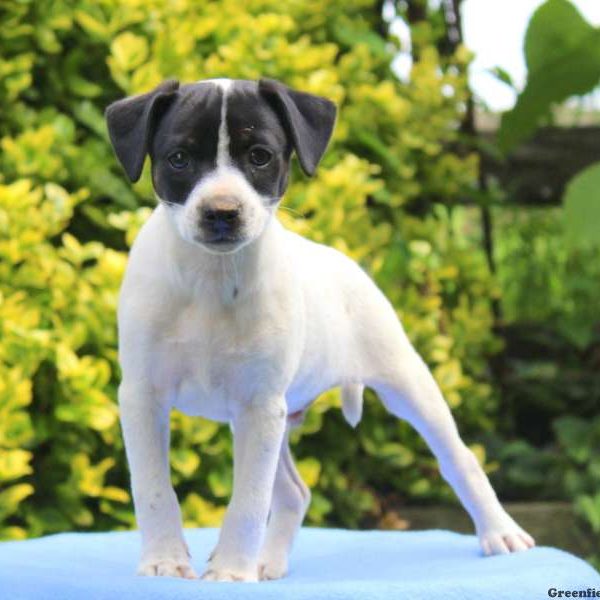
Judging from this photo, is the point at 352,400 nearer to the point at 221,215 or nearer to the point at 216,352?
the point at 216,352

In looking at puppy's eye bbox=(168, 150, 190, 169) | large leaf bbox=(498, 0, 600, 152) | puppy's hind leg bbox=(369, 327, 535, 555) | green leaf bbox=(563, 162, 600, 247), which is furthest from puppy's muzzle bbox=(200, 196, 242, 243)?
large leaf bbox=(498, 0, 600, 152)

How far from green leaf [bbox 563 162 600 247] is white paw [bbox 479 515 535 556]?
2.39 feet

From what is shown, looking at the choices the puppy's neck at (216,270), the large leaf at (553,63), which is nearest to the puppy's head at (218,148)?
the puppy's neck at (216,270)

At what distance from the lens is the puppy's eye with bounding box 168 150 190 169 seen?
195 cm

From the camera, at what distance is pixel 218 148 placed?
6.37 feet

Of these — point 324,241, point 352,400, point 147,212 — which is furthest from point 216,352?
point 324,241

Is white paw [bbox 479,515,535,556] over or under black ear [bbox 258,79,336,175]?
under

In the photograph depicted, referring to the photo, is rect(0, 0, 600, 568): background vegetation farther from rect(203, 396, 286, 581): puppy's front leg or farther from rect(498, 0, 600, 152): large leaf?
rect(203, 396, 286, 581): puppy's front leg

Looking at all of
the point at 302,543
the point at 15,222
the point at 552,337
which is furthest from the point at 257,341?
the point at 552,337

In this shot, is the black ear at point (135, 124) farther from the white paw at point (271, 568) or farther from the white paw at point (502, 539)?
the white paw at point (502, 539)

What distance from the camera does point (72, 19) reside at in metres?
3.46

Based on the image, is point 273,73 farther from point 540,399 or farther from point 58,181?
point 540,399

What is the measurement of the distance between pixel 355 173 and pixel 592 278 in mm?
1382

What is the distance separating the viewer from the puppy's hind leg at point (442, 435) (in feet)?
8.08
